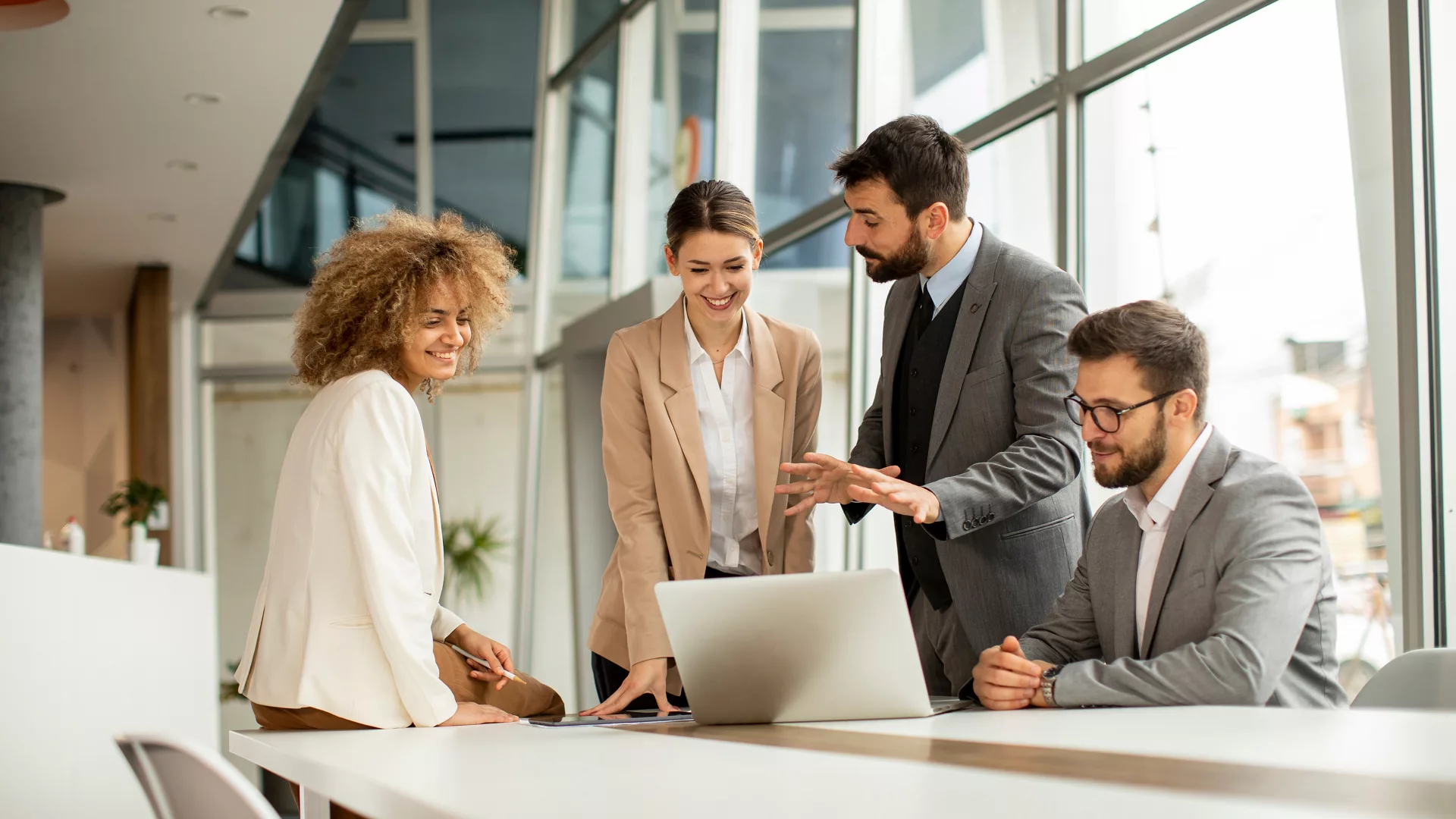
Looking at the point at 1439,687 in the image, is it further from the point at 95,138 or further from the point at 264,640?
the point at 95,138

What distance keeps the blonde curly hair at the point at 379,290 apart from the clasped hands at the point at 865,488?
0.68m

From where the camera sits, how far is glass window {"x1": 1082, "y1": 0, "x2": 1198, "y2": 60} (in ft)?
11.2

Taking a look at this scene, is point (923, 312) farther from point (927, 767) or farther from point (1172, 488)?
point (927, 767)

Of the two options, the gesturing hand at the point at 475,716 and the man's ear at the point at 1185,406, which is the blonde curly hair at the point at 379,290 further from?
the man's ear at the point at 1185,406

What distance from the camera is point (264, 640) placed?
6.36 feet

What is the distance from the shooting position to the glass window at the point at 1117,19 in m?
3.42

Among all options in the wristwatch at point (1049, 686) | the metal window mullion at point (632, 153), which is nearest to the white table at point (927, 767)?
the wristwatch at point (1049, 686)

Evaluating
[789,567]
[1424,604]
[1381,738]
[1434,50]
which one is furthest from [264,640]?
[1434,50]

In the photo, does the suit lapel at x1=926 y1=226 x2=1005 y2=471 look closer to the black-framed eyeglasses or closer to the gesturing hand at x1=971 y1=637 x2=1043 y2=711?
the black-framed eyeglasses

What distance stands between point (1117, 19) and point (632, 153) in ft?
14.7

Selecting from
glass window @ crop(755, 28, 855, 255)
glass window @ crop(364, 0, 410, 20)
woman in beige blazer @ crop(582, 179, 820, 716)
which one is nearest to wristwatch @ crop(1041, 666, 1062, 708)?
woman in beige blazer @ crop(582, 179, 820, 716)

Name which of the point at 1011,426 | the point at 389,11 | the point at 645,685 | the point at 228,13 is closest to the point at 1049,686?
the point at 1011,426

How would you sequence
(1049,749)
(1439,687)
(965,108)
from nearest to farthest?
(1049,749) → (1439,687) → (965,108)

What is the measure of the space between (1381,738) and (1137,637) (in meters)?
0.76
